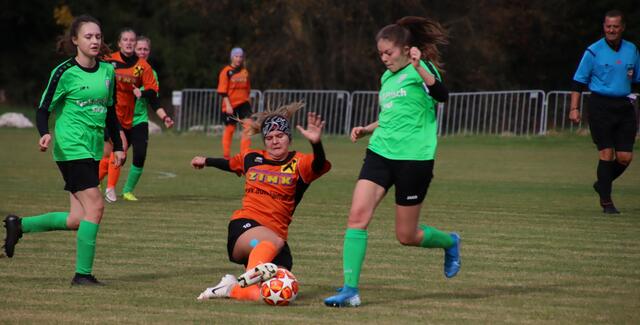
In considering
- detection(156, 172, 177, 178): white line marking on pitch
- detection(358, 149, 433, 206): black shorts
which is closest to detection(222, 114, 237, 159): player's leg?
detection(156, 172, 177, 178): white line marking on pitch

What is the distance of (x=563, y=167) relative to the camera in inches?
869

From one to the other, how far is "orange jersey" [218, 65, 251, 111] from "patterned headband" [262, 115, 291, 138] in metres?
13.9

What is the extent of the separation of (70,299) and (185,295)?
0.74 metres

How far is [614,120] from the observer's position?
1330 cm

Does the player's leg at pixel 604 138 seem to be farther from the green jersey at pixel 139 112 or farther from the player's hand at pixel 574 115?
the green jersey at pixel 139 112

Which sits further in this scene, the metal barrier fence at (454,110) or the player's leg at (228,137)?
the metal barrier fence at (454,110)

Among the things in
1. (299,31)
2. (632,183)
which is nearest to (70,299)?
(632,183)

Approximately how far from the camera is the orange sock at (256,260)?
7.55 m

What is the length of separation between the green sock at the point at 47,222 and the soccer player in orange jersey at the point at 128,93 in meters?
5.46

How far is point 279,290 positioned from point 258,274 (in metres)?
0.17

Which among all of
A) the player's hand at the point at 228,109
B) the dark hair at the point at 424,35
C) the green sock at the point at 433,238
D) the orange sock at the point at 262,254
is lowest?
the player's hand at the point at 228,109

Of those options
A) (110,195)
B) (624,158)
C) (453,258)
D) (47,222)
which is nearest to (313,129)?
(453,258)

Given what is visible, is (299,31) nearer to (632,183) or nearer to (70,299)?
(632,183)

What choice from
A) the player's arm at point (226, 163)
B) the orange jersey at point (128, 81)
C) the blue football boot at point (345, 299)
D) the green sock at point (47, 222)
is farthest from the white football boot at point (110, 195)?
the blue football boot at point (345, 299)
